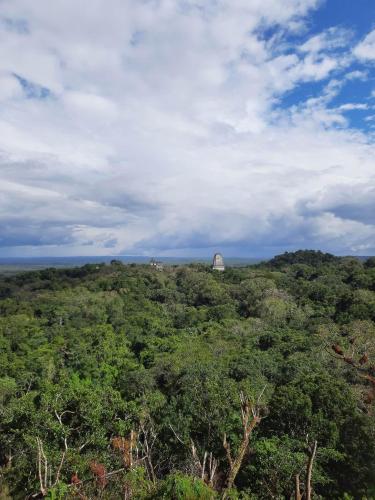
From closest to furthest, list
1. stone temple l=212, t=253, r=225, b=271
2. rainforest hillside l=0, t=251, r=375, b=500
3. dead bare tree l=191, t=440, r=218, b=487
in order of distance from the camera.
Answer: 1. dead bare tree l=191, t=440, r=218, b=487
2. rainforest hillside l=0, t=251, r=375, b=500
3. stone temple l=212, t=253, r=225, b=271

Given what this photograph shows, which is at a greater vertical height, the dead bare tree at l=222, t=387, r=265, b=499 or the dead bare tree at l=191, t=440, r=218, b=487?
the dead bare tree at l=222, t=387, r=265, b=499

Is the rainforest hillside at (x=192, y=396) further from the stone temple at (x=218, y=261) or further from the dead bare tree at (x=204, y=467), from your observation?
the stone temple at (x=218, y=261)

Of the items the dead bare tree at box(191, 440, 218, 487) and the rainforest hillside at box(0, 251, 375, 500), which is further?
the rainforest hillside at box(0, 251, 375, 500)

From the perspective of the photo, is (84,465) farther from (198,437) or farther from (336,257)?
(336,257)

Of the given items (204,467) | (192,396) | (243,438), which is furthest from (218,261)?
(243,438)

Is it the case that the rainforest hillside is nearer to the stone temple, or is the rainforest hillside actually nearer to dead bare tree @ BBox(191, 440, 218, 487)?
dead bare tree @ BBox(191, 440, 218, 487)

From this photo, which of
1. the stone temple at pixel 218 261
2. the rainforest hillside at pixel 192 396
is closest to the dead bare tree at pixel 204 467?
the rainforest hillside at pixel 192 396

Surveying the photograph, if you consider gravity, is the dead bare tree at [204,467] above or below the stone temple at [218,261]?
below

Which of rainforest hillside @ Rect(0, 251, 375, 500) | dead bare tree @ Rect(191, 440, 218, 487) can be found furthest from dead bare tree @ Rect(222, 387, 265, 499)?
dead bare tree @ Rect(191, 440, 218, 487)
